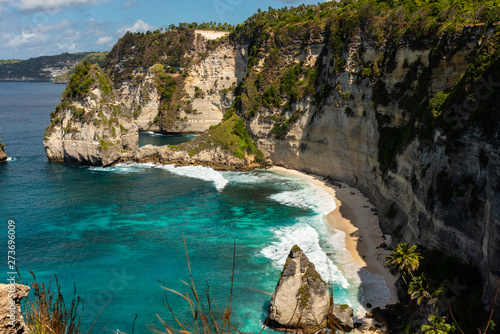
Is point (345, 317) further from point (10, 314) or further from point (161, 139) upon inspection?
point (161, 139)

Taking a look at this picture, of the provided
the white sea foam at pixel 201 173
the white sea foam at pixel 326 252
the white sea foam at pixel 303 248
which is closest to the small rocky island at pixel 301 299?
the white sea foam at pixel 326 252

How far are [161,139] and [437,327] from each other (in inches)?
3594

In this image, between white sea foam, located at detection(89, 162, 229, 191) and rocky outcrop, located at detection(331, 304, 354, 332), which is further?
white sea foam, located at detection(89, 162, 229, 191)

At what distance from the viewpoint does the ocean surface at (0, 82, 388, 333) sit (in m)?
31.4

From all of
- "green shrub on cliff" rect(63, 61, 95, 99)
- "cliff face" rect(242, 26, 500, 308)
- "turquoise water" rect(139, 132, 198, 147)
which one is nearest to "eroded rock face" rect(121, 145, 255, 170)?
"cliff face" rect(242, 26, 500, 308)

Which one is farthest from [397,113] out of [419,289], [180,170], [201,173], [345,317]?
[180,170]

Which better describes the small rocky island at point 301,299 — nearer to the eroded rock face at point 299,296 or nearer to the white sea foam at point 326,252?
the eroded rock face at point 299,296

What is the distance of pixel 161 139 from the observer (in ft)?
343

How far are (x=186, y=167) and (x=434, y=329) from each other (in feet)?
190

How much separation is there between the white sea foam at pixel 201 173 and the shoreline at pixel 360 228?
16103 mm

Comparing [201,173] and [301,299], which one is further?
[201,173]

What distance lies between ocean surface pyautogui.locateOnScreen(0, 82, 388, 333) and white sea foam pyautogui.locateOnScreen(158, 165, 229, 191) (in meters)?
0.20

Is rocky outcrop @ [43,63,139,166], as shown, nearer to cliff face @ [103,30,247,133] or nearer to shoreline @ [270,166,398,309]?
cliff face @ [103,30,247,133]

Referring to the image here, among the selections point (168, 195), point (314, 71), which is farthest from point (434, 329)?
point (314, 71)
